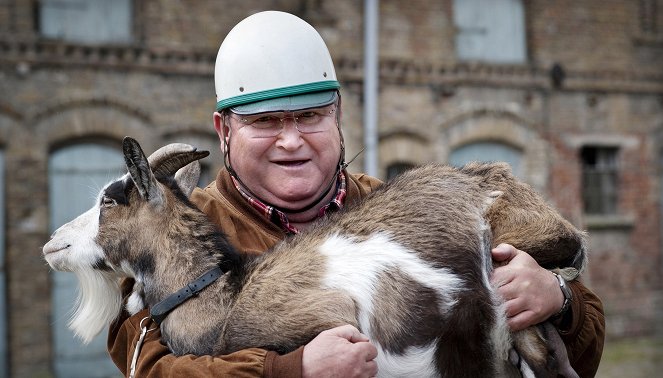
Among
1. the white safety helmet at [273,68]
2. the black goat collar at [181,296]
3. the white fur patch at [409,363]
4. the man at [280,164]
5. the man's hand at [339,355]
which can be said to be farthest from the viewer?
the white safety helmet at [273,68]

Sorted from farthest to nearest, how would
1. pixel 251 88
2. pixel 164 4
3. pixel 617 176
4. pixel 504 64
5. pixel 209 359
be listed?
pixel 617 176 → pixel 504 64 → pixel 164 4 → pixel 251 88 → pixel 209 359

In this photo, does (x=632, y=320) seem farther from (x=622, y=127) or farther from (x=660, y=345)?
(x=622, y=127)

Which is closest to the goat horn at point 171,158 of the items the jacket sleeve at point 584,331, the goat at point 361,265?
the goat at point 361,265

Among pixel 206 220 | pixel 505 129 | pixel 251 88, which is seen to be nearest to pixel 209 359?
pixel 206 220

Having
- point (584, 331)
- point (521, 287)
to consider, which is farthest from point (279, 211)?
point (584, 331)

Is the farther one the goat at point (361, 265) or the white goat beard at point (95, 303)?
the white goat beard at point (95, 303)

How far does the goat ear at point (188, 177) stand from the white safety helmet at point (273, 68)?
1.00ft

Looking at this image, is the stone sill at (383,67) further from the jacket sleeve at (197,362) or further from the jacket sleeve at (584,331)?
the jacket sleeve at (584,331)

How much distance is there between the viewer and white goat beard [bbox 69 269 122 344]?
312 cm

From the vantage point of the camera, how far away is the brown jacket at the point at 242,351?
251cm

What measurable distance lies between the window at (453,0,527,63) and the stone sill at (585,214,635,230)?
10.3ft

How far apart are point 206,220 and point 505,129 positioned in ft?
38.1

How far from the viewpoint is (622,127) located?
49.2ft

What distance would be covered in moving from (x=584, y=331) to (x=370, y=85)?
976cm
